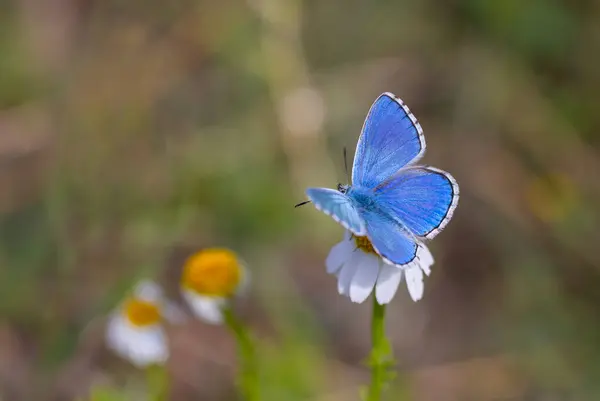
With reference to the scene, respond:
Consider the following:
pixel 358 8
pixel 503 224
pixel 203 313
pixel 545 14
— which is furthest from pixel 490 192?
pixel 203 313

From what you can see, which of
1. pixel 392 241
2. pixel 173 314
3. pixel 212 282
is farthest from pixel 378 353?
pixel 173 314

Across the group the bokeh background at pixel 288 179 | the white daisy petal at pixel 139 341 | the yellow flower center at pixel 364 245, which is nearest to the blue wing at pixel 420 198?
the yellow flower center at pixel 364 245

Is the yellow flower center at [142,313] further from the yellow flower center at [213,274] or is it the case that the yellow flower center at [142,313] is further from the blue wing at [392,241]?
the blue wing at [392,241]

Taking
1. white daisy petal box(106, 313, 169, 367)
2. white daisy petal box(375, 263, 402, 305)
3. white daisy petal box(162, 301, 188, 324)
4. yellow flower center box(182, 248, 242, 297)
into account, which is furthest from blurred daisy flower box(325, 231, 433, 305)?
white daisy petal box(162, 301, 188, 324)

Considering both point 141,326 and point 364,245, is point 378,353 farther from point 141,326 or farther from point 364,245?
point 141,326

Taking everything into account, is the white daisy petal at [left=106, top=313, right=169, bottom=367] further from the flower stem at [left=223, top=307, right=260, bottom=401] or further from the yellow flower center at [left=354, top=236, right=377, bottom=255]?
the yellow flower center at [left=354, top=236, right=377, bottom=255]

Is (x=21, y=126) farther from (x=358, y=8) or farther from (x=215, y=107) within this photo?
(x=358, y=8)

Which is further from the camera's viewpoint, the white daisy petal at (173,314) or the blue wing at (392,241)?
the white daisy petal at (173,314)

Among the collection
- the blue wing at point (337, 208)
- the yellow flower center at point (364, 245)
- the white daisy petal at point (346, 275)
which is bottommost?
the white daisy petal at point (346, 275)
